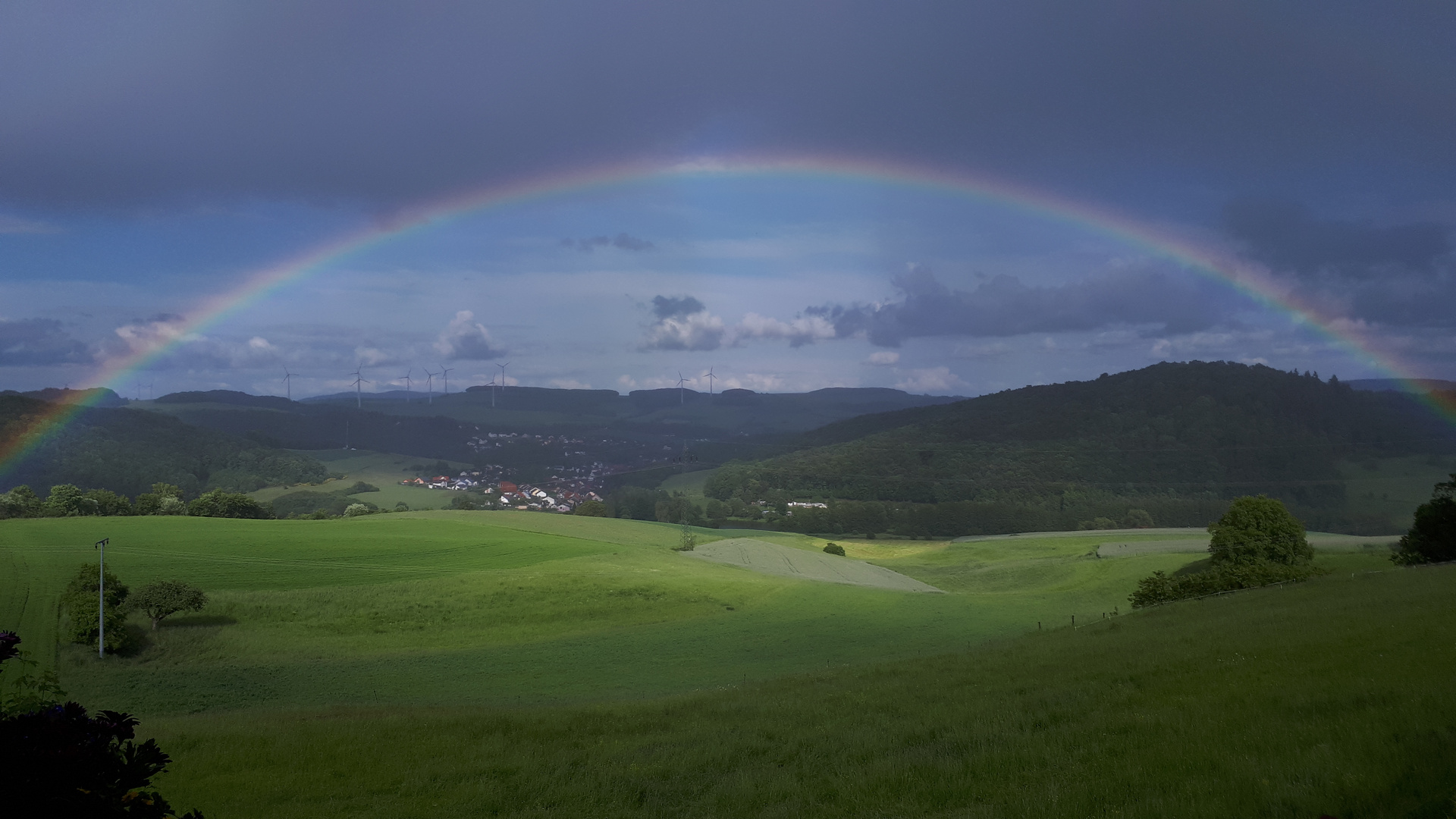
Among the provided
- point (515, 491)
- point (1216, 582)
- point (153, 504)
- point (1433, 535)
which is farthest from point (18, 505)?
point (1433, 535)

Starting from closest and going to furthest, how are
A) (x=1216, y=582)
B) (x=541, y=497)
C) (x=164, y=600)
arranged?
(x=1216, y=582) < (x=164, y=600) < (x=541, y=497)

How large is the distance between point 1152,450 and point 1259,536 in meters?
128

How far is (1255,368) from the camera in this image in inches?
7446

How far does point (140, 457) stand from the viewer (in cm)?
14425

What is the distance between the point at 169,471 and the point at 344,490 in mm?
→ 29442

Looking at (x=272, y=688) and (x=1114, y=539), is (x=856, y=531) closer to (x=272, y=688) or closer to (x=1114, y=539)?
(x=1114, y=539)

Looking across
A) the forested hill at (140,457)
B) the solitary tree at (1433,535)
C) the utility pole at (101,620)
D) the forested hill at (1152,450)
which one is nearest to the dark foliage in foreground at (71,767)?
the utility pole at (101,620)

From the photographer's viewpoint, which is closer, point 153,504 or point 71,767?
point 71,767

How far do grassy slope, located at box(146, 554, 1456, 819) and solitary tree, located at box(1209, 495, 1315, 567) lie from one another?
2866 centimetres

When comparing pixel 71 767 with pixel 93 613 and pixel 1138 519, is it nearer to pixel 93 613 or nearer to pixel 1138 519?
pixel 93 613

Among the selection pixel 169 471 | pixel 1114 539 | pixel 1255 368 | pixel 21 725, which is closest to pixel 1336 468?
pixel 1255 368

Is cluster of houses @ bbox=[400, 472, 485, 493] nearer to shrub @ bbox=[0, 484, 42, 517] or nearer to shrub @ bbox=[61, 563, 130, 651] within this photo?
shrub @ bbox=[0, 484, 42, 517]

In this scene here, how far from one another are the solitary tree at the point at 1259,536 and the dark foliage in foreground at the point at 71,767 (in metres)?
49.9

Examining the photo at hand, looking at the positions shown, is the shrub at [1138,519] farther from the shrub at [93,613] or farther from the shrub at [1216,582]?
the shrub at [93,613]
